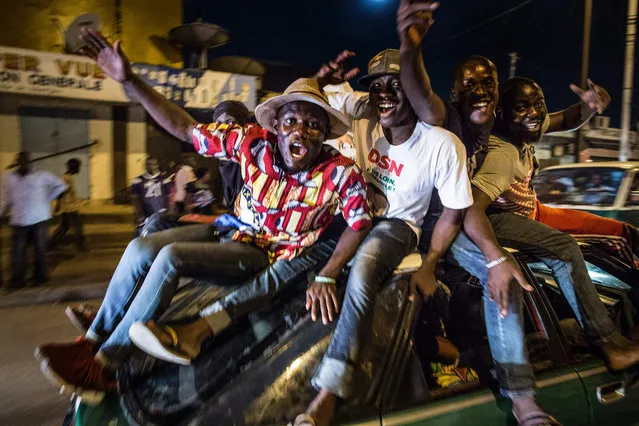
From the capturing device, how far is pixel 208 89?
11336 mm

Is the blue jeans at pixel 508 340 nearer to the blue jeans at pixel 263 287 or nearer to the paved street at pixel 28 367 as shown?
the blue jeans at pixel 263 287

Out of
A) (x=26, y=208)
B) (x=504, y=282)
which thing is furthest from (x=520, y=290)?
(x=26, y=208)

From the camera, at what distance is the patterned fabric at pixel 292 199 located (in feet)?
8.29

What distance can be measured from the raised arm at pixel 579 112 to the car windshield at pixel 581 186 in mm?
3162

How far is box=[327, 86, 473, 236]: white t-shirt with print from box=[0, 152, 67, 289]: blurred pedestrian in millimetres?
5989

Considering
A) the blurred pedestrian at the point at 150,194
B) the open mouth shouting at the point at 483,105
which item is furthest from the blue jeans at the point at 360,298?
the blurred pedestrian at the point at 150,194

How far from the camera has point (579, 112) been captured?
4.01 metres

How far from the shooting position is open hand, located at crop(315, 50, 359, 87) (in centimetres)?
283

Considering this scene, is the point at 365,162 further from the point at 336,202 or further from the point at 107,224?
the point at 107,224

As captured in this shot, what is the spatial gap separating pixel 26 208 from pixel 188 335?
20.6 ft

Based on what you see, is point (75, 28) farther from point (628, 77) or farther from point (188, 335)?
point (628, 77)

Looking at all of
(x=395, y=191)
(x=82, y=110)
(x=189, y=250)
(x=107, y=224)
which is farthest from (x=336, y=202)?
(x=82, y=110)

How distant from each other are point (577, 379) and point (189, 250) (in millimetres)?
1901

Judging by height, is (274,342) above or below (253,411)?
above
